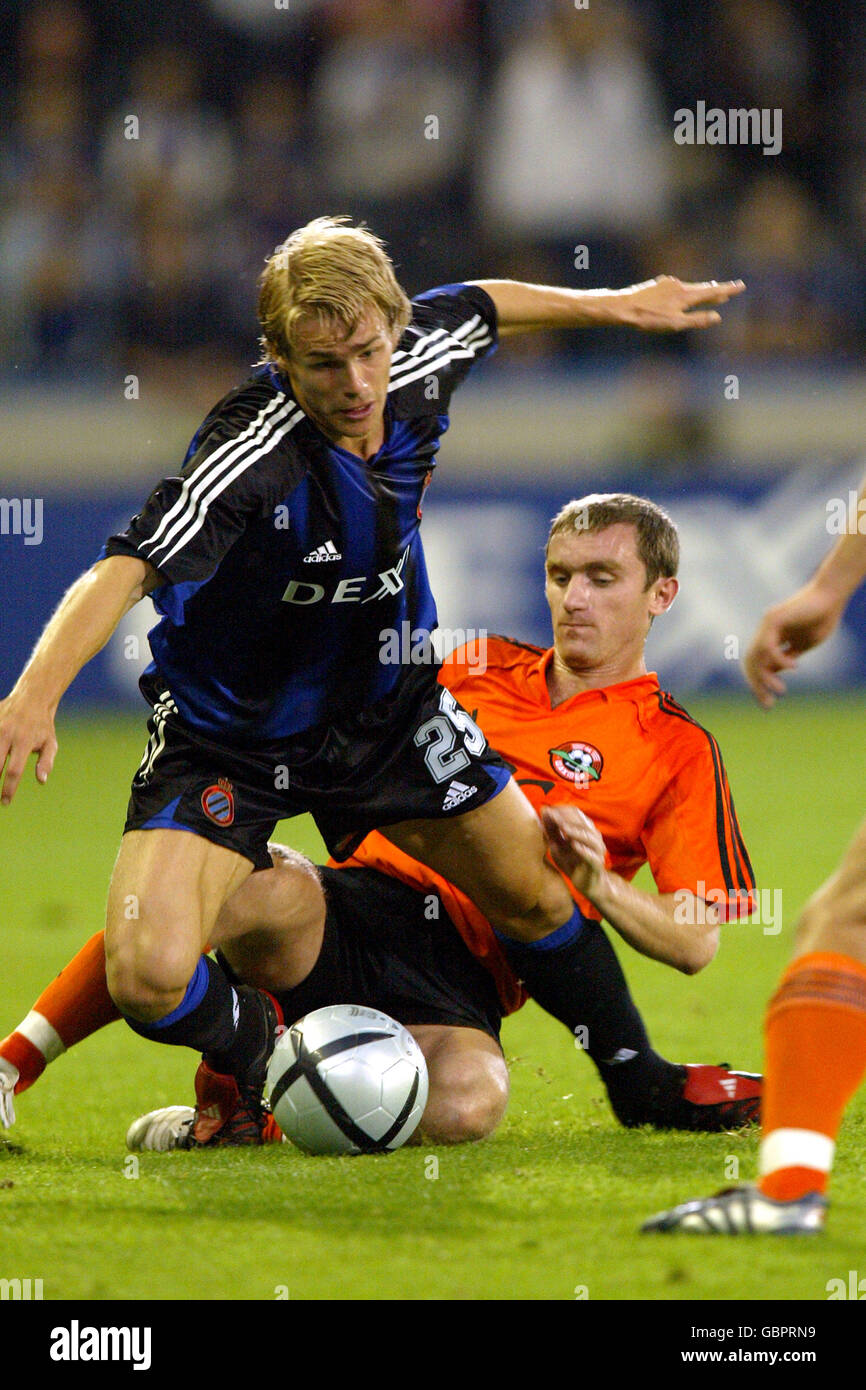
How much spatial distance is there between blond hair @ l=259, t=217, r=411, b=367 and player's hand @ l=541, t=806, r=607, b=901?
0.97 m

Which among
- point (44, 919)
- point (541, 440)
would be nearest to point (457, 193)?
point (541, 440)

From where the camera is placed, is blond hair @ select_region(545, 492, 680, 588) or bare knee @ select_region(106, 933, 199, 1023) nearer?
bare knee @ select_region(106, 933, 199, 1023)

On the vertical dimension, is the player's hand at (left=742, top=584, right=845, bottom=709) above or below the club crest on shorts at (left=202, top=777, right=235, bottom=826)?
above

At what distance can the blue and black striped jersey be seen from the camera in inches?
124

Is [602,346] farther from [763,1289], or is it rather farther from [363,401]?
[763,1289]

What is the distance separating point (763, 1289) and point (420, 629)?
1707mm

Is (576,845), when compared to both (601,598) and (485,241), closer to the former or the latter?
(601,598)

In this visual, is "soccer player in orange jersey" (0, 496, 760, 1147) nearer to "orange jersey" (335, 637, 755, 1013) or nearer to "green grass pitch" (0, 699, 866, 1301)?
"orange jersey" (335, 637, 755, 1013)

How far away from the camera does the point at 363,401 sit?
10.6 feet

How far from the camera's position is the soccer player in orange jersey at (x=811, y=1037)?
248 centimetres

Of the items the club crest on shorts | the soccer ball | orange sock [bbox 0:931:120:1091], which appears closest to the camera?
the soccer ball

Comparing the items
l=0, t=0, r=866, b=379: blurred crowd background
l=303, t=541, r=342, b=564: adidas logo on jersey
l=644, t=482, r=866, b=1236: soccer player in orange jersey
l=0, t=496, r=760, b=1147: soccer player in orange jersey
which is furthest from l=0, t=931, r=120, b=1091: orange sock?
l=0, t=0, r=866, b=379: blurred crowd background

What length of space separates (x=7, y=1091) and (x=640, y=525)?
1.83m

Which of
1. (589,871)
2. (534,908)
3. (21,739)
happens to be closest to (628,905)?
(589,871)
